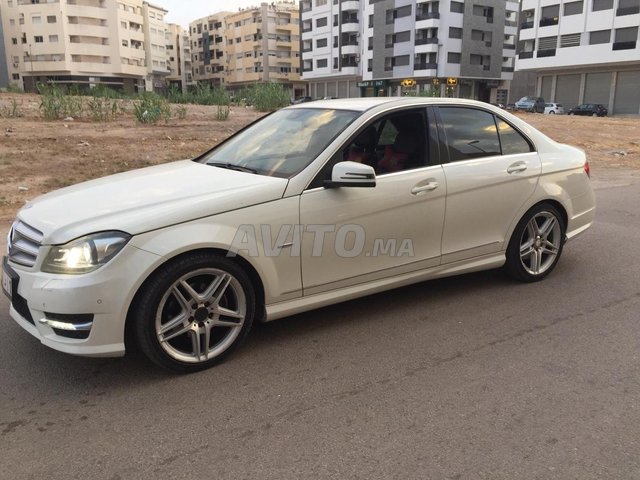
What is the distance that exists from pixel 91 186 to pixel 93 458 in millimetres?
1996

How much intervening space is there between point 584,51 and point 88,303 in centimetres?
6440

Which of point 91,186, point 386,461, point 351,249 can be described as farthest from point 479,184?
point 91,186

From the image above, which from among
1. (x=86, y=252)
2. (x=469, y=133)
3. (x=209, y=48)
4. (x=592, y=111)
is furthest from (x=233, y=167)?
(x=209, y=48)

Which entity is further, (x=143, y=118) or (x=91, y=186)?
(x=143, y=118)

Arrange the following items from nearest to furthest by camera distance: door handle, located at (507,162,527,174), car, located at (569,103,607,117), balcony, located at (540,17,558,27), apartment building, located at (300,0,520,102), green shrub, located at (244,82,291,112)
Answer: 1. door handle, located at (507,162,527,174)
2. green shrub, located at (244,82,291,112)
3. car, located at (569,103,607,117)
4. balcony, located at (540,17,558,27)
5. apartment building, located at (300,0,520,102)

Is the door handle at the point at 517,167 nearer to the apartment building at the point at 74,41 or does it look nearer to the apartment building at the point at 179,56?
the apartment building at the point at 74,41

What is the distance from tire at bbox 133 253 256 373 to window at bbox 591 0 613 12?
63037 millimetres

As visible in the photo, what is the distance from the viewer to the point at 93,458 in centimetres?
270

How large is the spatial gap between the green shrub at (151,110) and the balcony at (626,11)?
51527mm

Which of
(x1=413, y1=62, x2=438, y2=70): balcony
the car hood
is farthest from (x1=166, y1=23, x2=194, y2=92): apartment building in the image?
the car hood

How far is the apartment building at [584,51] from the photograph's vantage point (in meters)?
54.5

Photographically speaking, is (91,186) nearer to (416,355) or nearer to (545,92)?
(416,355)

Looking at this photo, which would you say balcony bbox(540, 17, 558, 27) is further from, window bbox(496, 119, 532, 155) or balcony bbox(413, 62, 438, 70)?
window bbox(496, 119, 532, 155)

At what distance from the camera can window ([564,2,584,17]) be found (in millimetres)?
57750
